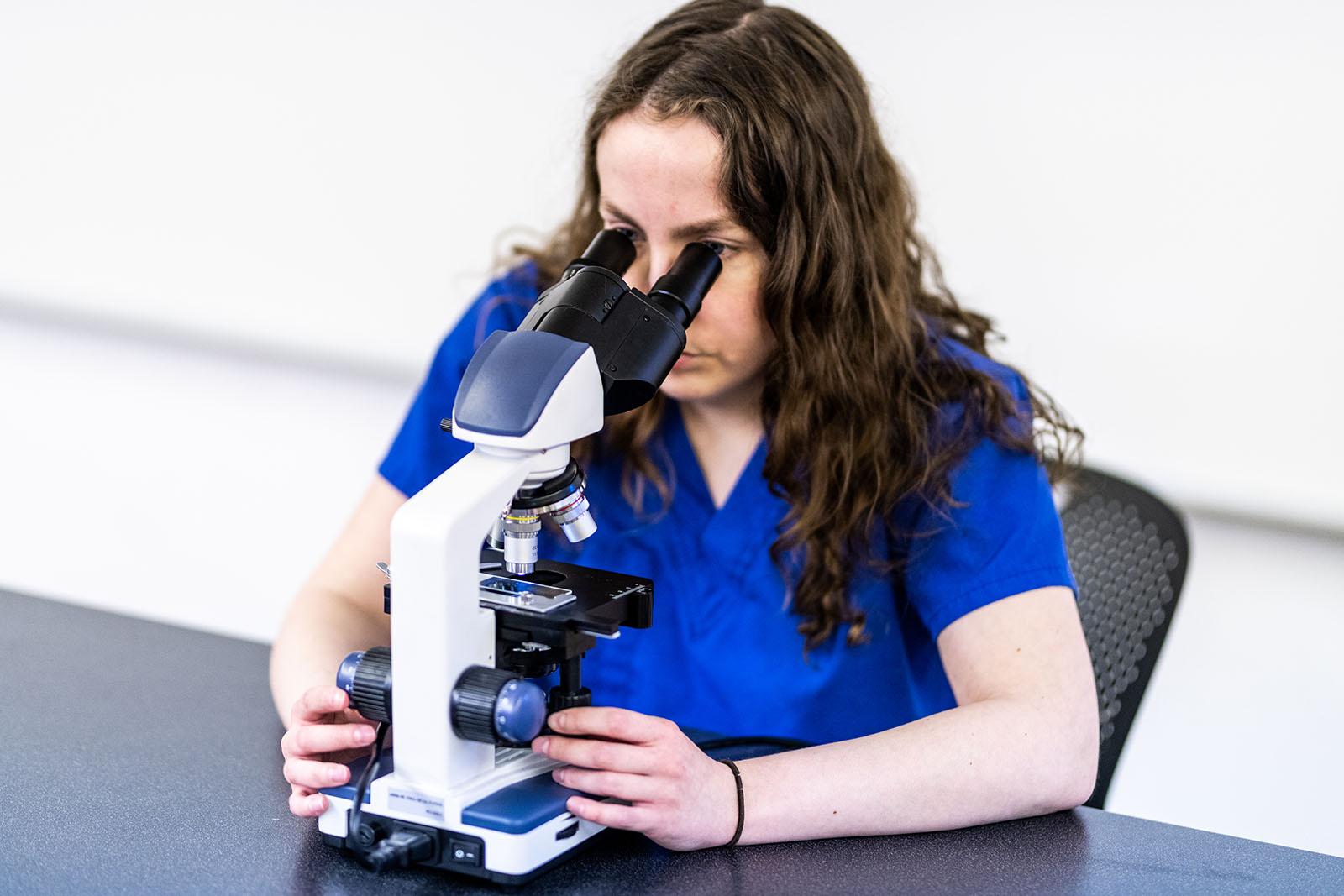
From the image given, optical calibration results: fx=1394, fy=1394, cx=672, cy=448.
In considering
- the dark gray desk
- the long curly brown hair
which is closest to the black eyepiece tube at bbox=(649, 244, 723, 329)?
the long curly brown hair

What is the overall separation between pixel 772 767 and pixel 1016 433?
511 millimetres

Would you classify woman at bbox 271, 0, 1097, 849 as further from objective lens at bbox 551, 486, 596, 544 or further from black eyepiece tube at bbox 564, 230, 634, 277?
objective lens at bbox 551, 486, 596, 544

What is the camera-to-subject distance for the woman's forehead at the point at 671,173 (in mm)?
1335

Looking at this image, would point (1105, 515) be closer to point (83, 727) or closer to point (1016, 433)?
point (1016, 433)

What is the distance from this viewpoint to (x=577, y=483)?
1.05 metres

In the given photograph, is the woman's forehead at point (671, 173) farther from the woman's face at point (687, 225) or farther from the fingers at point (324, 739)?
the fingers at point (324, 739)

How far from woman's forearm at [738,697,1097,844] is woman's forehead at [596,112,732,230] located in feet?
1.70

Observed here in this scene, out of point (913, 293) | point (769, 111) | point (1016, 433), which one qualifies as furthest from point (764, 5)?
point (1016, 433)

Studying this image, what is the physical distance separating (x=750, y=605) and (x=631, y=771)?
492mm

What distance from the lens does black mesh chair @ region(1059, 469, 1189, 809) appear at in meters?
1.52

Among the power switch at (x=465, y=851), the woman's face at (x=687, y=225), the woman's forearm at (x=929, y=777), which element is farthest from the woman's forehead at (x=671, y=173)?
the power switch at (x=465, y=851)

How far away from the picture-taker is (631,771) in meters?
1.06

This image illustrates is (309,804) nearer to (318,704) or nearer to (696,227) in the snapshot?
(318,704)

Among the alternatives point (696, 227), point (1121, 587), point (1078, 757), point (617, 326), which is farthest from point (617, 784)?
point (1121, 587)
